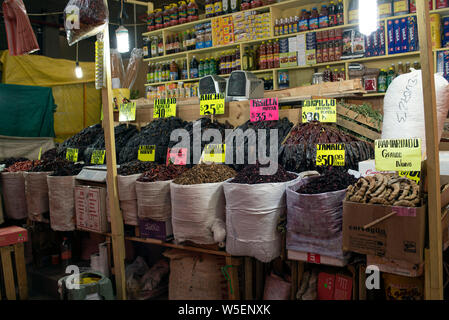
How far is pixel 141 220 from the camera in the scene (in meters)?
2.34

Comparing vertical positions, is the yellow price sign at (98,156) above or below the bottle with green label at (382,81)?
below

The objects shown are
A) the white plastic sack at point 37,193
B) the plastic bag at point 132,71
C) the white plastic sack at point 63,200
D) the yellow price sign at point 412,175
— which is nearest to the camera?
the yellow price sign at point 412,175

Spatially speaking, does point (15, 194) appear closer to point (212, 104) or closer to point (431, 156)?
point (212, 104)

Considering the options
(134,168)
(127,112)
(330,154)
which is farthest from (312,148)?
(127,112)

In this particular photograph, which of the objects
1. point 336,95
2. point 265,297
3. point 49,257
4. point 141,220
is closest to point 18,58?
point 49,257

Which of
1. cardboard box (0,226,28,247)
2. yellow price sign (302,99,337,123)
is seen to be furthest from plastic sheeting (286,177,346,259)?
cardboard box (0,226,28,247)

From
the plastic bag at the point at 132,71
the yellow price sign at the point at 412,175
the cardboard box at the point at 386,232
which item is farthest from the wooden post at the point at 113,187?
the plastic bag at the point at 132,71

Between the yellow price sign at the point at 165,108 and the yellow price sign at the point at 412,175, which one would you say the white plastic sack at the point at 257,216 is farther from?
the yellow price sign at the point at 165,108

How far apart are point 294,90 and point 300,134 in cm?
64

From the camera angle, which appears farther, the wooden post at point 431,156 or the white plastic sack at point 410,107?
the white plastic sack at point 410,107

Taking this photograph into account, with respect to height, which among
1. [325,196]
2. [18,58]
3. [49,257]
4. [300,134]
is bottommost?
[49,257]

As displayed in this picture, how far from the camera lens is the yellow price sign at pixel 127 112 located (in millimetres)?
3383

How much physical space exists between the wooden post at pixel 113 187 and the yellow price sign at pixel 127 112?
1137mm

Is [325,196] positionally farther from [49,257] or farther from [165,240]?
[49,257]
